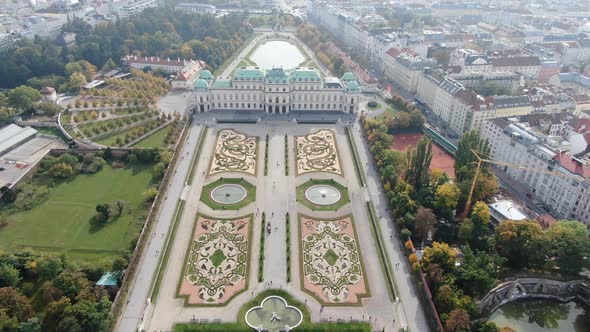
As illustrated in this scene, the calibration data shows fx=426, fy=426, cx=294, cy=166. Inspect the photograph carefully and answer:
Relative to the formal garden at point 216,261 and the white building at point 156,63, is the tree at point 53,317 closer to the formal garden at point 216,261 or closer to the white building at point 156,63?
the formal garden at point 216,261

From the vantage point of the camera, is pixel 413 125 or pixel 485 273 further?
pixel 413 125

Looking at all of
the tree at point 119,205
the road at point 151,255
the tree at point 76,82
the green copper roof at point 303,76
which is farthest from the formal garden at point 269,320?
the tree at point 76,82

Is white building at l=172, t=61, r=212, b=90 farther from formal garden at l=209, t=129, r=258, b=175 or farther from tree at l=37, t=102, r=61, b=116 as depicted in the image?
tree at l=37, t=102, r=61, b=116

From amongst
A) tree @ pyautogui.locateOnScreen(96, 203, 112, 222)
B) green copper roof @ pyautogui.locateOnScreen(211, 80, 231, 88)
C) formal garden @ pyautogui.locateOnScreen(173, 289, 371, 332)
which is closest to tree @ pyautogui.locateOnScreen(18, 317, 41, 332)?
formal garden @ pyautogui.locateOnScreen(173, 289, 371, 332)

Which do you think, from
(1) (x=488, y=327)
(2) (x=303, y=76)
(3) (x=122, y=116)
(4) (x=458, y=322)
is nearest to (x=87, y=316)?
(4) (x=458, y=322)

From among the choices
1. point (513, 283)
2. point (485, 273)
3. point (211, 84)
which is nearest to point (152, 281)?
point (485, 273)

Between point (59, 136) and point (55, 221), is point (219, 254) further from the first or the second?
point (59, 136)
